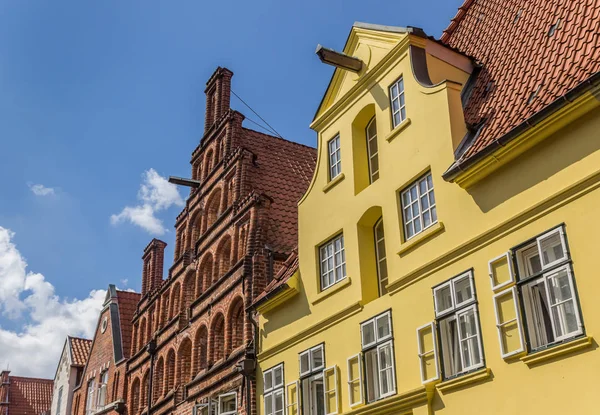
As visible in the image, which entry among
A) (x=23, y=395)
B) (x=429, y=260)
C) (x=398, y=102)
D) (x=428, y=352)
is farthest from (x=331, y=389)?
(x=23, y=395)

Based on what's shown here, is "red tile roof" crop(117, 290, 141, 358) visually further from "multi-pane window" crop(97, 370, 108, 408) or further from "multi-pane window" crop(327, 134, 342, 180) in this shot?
"multi-pane window" crop(327, 134, 342, 180)

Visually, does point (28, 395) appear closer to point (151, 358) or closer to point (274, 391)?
point (151, 358)

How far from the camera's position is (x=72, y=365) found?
119 ft

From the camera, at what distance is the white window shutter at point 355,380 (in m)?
13.4

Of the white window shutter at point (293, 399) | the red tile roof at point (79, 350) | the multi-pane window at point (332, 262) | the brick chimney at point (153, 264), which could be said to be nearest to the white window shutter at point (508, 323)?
the multi-pane window at point (332, 262)

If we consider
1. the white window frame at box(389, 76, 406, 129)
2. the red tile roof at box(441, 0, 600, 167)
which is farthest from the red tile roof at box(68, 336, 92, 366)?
the red tile roof at box(441, 0, 600, 167)

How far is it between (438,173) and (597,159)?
3.31 meters

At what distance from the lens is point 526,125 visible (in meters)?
10.5

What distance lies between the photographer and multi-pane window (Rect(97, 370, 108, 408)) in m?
30.4

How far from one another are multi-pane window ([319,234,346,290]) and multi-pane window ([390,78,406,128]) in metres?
2.76

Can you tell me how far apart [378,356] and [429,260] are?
2.15 meters

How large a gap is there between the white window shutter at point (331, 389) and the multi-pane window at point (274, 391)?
1.89m

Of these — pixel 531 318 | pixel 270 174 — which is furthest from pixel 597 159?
pixel 270 174

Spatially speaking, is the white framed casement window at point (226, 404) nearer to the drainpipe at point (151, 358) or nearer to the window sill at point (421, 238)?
the drainpipe at point (151, 358)
